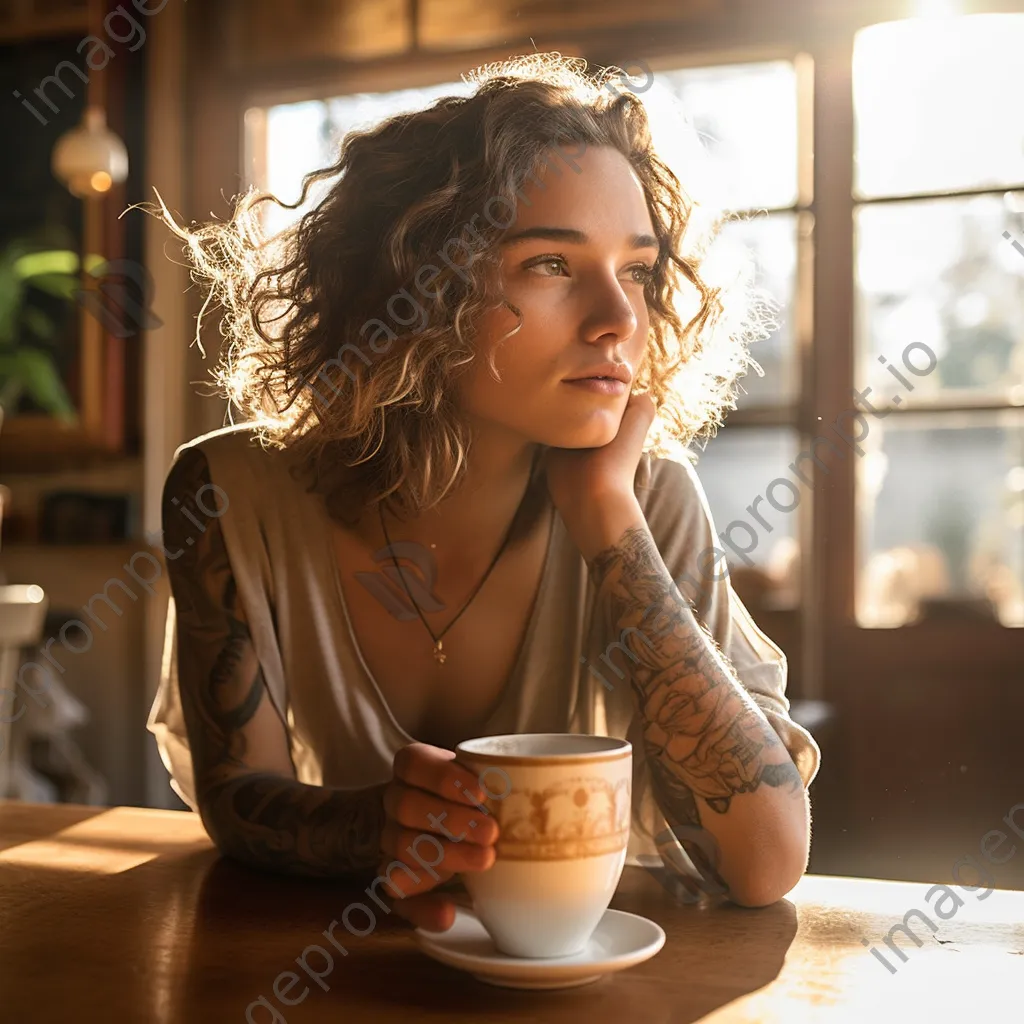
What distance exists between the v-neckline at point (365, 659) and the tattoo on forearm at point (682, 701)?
0.14 m

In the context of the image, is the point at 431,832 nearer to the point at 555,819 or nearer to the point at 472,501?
the point at 555,819

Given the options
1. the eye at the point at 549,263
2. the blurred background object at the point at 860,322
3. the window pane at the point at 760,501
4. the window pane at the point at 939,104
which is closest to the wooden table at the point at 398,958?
the eye at the point at 549,263

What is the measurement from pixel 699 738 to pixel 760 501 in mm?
1786

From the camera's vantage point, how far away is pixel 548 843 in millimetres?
620

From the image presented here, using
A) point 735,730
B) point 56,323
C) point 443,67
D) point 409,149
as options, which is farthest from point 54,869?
point 56,323

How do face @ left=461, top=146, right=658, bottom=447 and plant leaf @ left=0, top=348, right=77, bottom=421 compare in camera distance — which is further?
plant leaf @ left=0, top=348, right=77, bottom=421

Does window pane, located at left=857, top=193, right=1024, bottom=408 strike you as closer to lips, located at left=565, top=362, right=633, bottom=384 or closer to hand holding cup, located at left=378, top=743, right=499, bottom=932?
lips, located at left=565, top=362, right=633, bottom=384

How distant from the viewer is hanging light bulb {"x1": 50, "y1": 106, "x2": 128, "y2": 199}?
280cm

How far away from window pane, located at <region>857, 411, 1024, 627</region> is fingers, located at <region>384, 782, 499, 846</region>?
82.2 inches

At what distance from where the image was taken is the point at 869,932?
74cm

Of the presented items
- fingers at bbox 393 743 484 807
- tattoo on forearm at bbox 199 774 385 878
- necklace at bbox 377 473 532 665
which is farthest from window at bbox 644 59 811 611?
fingers at bbox 393 743 484 807

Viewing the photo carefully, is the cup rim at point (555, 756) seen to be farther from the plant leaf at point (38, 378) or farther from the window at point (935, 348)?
the plant leaf at point (38, 378)

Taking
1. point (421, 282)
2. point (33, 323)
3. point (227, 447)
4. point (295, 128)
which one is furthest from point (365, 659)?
point (33, 323)

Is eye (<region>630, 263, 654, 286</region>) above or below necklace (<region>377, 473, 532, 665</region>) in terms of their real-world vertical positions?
above
